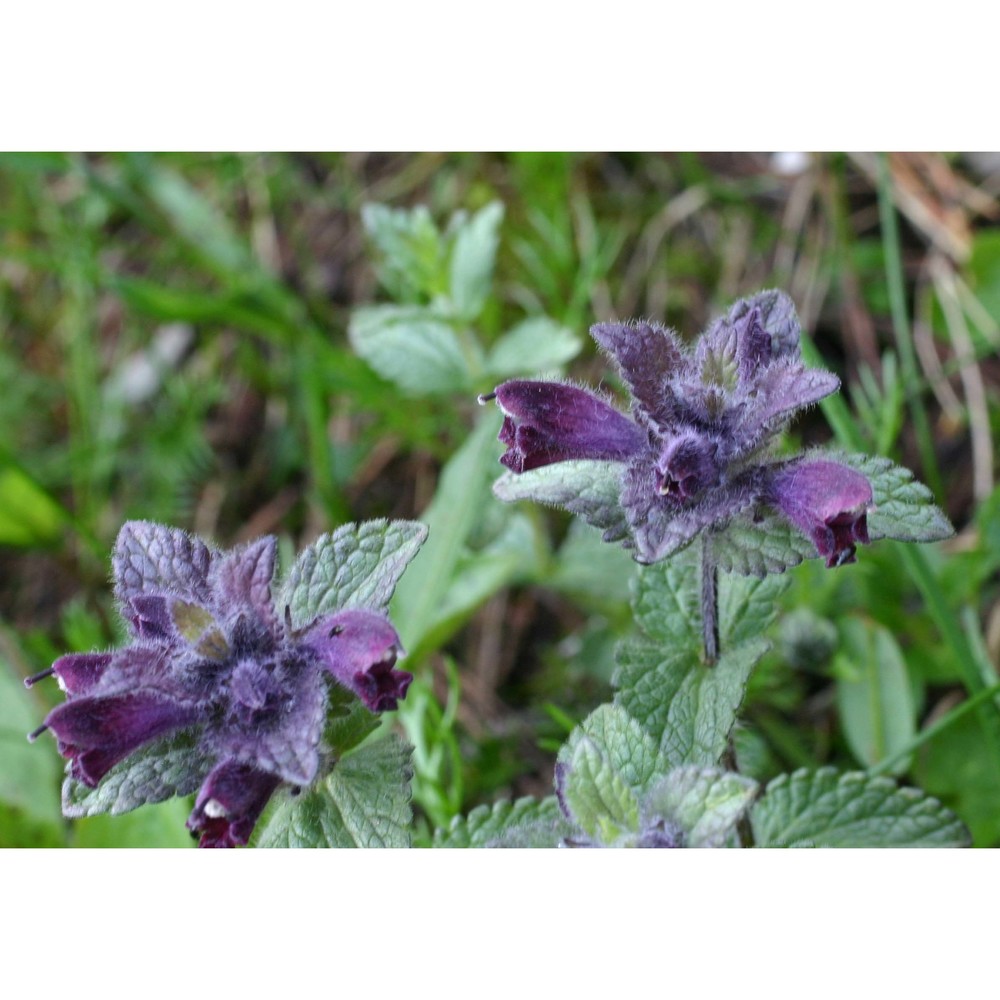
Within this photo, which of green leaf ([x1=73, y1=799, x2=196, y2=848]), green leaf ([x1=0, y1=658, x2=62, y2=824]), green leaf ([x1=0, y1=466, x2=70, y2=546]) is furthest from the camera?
green leaf ([x1=0, y1=466, x2=70, y2=546])

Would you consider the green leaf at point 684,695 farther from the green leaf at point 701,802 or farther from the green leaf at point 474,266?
the green leaf at point 474,266

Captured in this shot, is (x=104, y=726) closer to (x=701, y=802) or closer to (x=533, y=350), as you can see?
(x=701, y=802)

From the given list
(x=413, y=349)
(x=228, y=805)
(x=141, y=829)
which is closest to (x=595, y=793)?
(x=228, y=805)

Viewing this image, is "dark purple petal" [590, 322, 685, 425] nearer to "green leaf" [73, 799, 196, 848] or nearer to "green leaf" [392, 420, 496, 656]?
"green leaf" [392, 420, 496, 656]

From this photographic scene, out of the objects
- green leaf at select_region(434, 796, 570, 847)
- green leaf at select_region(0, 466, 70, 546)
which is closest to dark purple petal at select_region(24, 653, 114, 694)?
green leaf at select_region(434, 796, 570, 847)

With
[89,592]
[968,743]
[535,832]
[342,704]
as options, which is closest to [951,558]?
[968,743]
